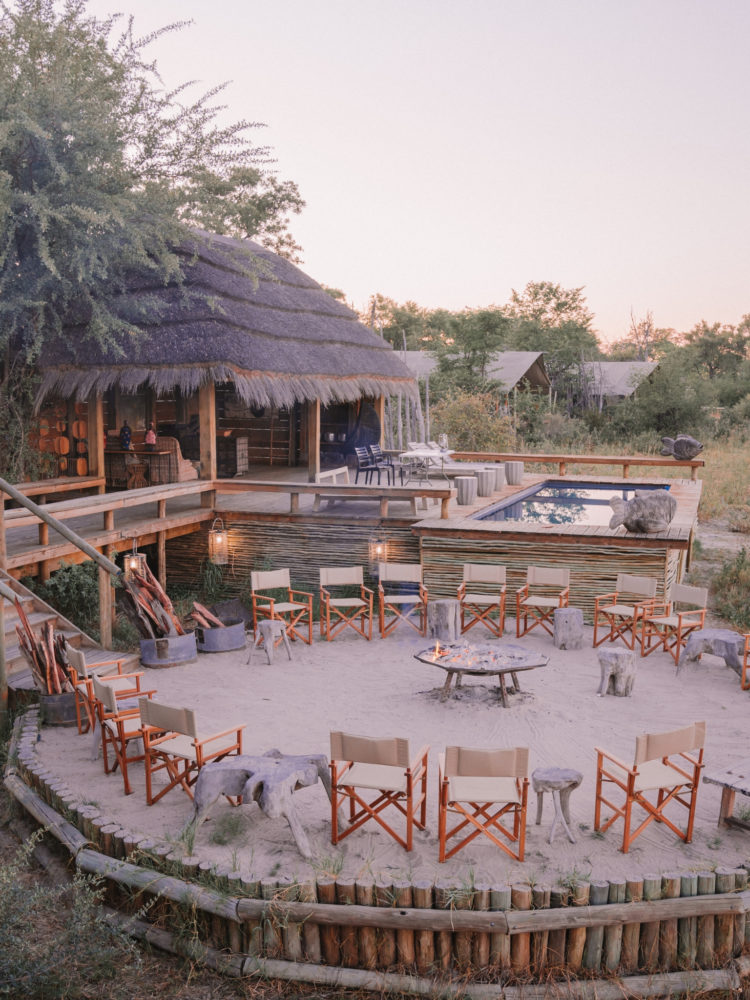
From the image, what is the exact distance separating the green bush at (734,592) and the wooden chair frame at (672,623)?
Result: 4.43ft

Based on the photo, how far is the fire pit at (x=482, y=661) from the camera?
23.8ft

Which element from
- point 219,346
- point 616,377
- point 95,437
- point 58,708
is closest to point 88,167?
point 219,346

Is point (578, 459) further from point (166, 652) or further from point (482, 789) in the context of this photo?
point (482, 789)

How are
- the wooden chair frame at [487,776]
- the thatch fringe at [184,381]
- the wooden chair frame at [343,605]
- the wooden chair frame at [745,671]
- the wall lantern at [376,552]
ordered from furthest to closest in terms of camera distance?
1. the thatch fringe at [184,381]
2. the wall lantern at [376,552]
3. the wooden chair frame at [343,605]
4. the wooden chair frame at [745,671]
5. the wooden chair frame at [487,776]

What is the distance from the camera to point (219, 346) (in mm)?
11305

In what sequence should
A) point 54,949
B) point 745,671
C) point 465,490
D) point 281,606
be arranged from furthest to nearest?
point 465,490 → point 281,606 → point 745,671 → point 54,949

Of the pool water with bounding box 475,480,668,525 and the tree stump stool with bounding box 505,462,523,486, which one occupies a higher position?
the tree stump stool with bounding box 505,462,523,486

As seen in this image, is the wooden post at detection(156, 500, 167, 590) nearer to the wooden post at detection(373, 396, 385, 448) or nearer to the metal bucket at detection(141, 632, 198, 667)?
the metal bucket at detection(141, 632, 198, 667)

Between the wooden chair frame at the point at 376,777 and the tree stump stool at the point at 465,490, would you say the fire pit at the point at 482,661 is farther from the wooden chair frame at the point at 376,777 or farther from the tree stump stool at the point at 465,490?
the tree stump stool at the point at 465,490

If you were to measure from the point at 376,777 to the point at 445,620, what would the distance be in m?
4.35

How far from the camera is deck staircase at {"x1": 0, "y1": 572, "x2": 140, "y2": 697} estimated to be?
7.77 metres

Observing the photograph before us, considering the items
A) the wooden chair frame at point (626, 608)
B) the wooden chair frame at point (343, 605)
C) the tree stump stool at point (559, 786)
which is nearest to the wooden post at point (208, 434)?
the wooden chair frame at point (343, 605)

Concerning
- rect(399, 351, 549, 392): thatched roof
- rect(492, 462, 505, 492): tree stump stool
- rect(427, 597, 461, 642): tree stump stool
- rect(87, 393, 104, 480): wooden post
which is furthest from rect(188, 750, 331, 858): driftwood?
rect(399, 351, 549, 392): thatched roof

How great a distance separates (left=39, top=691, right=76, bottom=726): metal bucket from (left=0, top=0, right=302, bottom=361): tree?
18.3ft
